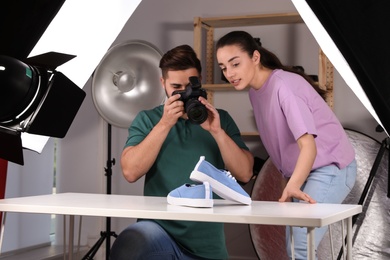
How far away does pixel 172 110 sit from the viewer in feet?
6.48

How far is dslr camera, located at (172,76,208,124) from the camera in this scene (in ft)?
6.37

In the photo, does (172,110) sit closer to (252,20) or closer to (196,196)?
(196,196)

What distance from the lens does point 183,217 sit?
4.96 feet

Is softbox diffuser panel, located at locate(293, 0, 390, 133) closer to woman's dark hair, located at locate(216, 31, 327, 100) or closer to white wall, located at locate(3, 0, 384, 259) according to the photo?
woman's dark hair, located at locate(216, 31, 327, 100)

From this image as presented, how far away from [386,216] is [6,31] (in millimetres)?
2284

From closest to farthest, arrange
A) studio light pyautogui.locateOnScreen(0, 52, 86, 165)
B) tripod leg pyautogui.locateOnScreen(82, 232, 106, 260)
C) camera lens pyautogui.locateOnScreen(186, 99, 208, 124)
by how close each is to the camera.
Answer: studio light pyautogui.locateOnScreen(0, 52, 86, 165) → camera lens pyautogui.locateOnScreen(186, 99, 208, 124) → tripod leg pyautogui.locateOnScreen(82, 232, 106, 260)

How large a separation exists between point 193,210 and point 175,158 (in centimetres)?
45

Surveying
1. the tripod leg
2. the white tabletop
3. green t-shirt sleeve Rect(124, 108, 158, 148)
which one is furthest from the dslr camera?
the tripod leg

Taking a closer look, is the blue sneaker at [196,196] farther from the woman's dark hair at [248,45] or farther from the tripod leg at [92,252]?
the tripod leg at [92,252]

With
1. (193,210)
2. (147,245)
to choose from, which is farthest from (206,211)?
(147,245)

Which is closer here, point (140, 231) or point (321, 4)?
point (321, 4)

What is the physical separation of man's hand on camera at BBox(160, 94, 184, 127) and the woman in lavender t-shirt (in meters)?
0.31

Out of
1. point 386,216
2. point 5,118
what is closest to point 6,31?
point 5,118

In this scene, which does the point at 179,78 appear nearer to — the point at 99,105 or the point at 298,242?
the point at 298,242
